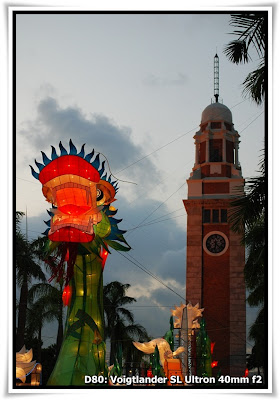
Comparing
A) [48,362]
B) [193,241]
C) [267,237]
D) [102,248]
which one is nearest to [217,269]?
[193,241]

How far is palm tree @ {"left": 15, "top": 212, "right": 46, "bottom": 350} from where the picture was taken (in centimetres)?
2936

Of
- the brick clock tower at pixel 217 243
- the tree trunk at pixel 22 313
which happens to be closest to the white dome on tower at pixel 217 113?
the brick clock tower at pixel 217 243

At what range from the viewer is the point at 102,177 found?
60.6 feet

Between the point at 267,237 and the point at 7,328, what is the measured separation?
13.0 ft

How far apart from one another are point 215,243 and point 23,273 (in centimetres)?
1582

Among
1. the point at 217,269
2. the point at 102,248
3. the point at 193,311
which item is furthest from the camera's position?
the point at 217,269

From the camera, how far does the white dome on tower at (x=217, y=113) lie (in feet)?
149

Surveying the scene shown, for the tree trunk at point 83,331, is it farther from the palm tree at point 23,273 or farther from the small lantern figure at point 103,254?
the palm tree at point 23,273

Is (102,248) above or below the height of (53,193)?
below

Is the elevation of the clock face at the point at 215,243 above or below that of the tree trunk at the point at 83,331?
above

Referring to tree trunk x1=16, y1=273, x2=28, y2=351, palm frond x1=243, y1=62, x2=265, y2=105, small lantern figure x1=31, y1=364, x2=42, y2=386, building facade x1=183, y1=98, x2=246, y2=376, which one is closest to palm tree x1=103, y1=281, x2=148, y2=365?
building facade x1=183, y1=98, x2=246, y2=376

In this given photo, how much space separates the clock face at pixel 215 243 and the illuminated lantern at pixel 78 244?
80.6 feet

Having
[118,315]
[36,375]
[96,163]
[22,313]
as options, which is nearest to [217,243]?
[118,315]
